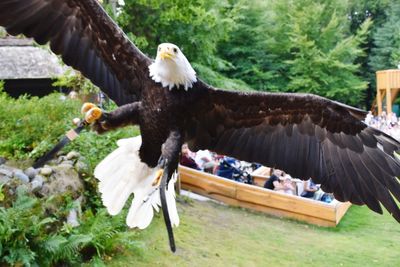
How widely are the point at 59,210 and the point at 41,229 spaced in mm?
353

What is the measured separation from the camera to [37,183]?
14.1ft

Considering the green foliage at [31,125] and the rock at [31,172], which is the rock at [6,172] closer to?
the rock at [31,172]

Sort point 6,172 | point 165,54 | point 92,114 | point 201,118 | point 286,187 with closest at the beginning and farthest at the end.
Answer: point 165,54, point 92,114, point 201,118, point 6,172, point 286,187

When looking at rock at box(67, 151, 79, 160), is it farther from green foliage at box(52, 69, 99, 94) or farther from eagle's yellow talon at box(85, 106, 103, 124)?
eagle's yellow talon at box(85, 106, 103, 124)

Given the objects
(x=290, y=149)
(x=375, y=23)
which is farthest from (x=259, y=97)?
(x=375, y=23)

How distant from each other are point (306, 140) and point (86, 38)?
1.54 metres

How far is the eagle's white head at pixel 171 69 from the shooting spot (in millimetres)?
2383

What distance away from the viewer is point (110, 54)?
3000 mm

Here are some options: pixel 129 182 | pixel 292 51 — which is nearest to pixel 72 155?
pixel 129 182

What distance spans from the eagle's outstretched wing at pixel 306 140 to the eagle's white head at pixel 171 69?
0.64 feet

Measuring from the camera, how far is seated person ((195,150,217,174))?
818 centimetres

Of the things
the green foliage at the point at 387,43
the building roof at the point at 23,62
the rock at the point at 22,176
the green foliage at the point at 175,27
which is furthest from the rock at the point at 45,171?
the green foliage at the point at 387,43

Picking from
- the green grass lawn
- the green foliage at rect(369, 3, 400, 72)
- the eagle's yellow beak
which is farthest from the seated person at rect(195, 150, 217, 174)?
the green foliage at rect(369, 3, 400, 72)

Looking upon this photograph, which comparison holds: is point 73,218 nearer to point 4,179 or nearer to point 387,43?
point 4,179
